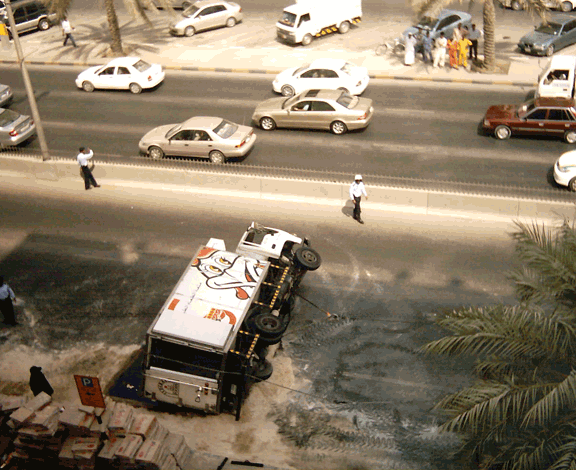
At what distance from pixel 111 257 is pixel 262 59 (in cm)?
1672

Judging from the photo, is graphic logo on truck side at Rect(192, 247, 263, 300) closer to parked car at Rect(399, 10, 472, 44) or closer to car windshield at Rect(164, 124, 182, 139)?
car windshield at Rect(164, 124, 182, 139)

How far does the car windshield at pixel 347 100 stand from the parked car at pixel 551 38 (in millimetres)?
10697

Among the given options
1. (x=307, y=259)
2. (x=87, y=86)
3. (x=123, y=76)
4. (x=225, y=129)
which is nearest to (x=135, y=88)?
(x=123, y=76)

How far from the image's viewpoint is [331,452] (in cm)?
1267

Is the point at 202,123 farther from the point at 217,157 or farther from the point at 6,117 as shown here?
the point at 6,117

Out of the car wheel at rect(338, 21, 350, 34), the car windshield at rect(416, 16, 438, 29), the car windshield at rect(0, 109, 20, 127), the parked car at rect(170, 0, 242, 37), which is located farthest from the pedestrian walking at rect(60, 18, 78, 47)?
the car windshield at rect(416, 16, 438, 29)

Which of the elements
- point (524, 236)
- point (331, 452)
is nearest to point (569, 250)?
point (524, 236)

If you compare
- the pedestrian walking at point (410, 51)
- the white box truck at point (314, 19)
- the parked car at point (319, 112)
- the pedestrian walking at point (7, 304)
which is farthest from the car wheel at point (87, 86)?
the pedestrian walking at point (7, 304)

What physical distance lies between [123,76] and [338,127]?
10.7 metres

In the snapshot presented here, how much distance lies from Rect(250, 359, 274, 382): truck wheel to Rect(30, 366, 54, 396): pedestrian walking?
438cm

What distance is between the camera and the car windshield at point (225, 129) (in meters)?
22.6

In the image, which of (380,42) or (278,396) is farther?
(380,42)

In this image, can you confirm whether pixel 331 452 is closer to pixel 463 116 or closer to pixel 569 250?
pixel 569 250

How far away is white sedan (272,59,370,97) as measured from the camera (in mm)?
26844
